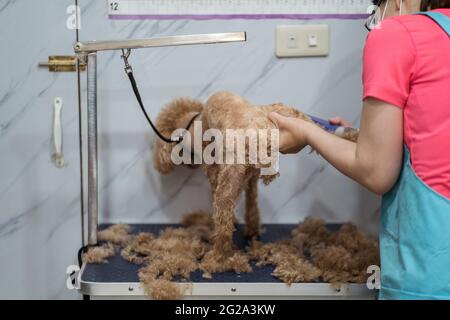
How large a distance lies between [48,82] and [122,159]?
0.30 m

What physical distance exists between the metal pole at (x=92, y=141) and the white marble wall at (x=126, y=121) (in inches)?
8.6

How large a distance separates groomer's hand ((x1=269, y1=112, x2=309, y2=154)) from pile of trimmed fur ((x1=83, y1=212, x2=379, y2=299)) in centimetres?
29

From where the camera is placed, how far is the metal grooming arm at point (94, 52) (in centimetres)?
95

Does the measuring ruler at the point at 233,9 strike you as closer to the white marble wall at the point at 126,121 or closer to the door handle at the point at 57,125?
the white marble wall at the point at 126,121

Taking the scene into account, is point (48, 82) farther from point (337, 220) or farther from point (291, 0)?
point (337, 220)

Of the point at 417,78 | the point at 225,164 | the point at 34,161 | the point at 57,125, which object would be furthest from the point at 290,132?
the point at 34,161

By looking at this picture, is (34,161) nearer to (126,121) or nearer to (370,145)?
(126,121)

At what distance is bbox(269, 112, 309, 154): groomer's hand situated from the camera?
3.04 ft

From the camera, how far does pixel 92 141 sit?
3.68ft

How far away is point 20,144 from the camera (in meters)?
1.35

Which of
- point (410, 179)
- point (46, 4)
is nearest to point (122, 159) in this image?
point (46, 4)

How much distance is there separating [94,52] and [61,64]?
288 mm

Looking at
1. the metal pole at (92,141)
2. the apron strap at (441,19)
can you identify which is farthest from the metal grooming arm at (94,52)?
the apron strap at (441,19)

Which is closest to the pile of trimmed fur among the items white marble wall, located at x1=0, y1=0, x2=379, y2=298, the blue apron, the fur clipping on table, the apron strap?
the fur clipping on table
